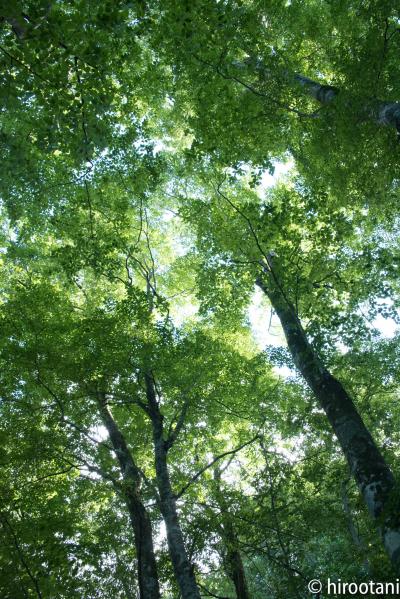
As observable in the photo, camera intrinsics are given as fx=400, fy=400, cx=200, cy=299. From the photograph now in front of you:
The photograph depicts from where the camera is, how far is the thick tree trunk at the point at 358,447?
16.5 ft

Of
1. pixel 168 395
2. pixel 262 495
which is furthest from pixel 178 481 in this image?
pixel 262 495

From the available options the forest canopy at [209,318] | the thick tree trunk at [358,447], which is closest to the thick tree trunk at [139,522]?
the forest canopy at [209,318]

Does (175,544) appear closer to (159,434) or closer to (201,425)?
(159,434)

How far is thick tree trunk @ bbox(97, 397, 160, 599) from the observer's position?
8606mm

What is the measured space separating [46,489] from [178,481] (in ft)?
12.9

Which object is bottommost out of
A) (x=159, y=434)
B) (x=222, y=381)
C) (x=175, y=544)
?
(x=175, y=544)

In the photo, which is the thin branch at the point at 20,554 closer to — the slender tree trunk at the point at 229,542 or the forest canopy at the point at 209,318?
the forest canopy at the point at 209,318

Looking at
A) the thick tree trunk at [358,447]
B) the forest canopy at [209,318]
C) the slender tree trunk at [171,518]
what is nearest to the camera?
the thick tree trunk at [358,447]

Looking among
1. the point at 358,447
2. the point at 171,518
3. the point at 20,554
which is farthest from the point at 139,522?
the point at 358,447

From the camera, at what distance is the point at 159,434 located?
10.2 metres

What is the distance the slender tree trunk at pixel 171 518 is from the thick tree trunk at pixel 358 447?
13.6 feet

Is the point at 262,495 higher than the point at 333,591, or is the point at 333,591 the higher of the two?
the point at 262,495

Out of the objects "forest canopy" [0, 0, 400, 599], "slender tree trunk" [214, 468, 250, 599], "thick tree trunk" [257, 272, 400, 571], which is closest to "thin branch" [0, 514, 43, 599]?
"forest canopy" [0, 0, 400, 599]

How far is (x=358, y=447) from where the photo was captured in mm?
6246
